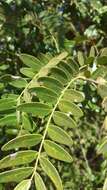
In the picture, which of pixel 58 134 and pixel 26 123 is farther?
pixel 26 123

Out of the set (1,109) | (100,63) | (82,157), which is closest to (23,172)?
(1,109)

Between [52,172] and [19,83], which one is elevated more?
[19,83]

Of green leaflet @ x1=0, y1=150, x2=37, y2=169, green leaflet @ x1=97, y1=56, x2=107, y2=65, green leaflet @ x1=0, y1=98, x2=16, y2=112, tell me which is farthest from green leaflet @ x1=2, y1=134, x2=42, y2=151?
green leaflet @ x1=97, y1=56, x2=107, y2=65

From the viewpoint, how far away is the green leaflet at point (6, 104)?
1.04 metres

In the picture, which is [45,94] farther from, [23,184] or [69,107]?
[23,184]

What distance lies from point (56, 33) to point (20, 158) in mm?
572

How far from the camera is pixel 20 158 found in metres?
0.92

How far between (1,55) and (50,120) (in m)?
0.64

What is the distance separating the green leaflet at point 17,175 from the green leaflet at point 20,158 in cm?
2

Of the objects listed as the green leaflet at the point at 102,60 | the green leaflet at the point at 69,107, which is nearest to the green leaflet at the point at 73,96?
the green leaflet at the point at 69,107

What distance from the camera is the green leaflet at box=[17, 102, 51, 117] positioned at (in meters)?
0.94

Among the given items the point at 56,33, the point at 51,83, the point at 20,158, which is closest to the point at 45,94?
the point at 51,83

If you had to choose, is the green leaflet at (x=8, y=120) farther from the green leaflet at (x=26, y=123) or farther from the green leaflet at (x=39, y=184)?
the green leaflet at (x=39, y=184)

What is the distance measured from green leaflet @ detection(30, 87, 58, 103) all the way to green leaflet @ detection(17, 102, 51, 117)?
0.8 inches
